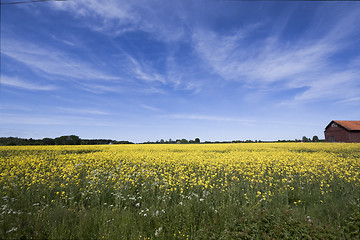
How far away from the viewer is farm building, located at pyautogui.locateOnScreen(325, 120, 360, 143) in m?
40.9

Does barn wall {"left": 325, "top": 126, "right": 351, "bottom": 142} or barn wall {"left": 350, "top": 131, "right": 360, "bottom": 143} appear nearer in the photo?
barn wall {"left": 350, "top": 131, "right": 360, "bottom": 143}

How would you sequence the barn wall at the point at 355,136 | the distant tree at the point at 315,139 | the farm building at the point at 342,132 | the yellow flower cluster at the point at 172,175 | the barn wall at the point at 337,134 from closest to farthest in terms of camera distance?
the yellow flower cluster at the point at 172,175 < the barn wall at the point at 355,136 < the farm building at the point at 342,132 < the barn wall at the point at 337,134 < the distant tree at the point at 315,139

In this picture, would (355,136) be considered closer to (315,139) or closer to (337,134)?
(337,134)

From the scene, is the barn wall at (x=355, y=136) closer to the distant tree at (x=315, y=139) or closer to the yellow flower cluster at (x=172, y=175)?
the distant tree at (x=315, y=139)

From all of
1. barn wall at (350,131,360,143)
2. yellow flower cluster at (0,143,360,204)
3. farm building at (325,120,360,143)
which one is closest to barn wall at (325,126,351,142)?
farm building at (325,120,360,143)

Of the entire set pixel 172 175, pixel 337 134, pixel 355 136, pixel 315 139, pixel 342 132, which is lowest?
pixel 315 139

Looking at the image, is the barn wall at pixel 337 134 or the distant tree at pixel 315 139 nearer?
the barn wall at pixel 337 134

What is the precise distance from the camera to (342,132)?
43.0 metres

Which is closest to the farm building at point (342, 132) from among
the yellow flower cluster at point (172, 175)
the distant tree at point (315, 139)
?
the distant tree at point (315, 139)

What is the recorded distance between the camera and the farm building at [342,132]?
4088cm

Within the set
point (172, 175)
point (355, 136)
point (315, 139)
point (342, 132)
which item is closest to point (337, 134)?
point (342, 132)

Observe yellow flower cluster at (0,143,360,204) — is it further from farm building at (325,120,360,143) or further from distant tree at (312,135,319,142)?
distant tree at (312,135,319,142)

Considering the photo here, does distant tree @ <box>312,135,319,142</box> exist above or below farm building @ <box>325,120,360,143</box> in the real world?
below

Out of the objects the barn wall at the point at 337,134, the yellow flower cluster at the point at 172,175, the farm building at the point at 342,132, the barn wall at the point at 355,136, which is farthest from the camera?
the barn wall at the point at 337,134
